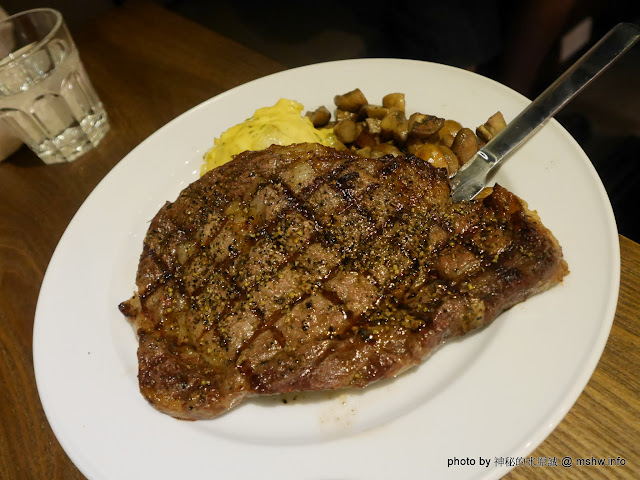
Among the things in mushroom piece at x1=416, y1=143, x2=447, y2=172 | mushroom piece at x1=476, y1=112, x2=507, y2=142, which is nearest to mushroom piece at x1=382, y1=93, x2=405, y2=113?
mushroom piece at x1=416, y1=143, x2=447, y2=172

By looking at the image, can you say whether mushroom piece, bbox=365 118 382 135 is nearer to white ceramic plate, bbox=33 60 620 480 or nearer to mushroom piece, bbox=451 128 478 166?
mushroom piece, bbox=451 128 478 166

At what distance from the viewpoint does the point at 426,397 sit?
2203 mm

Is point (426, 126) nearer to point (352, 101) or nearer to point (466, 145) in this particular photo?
point (466, 145)

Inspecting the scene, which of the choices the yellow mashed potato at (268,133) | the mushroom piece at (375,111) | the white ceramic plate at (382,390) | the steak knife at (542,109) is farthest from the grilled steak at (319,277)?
the mushroom piece at (375,111)

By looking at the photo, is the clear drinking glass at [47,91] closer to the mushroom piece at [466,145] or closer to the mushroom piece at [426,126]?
the mushroom piece at [426,126]

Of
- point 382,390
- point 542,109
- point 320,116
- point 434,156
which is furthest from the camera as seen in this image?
point 320,116

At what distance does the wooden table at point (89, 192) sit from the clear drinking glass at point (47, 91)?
0.17m

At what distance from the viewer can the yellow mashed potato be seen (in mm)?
3291

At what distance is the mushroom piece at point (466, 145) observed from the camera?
2.97 metres

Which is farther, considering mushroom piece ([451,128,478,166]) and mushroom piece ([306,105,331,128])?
mushroom piece ([306,105,331,128])

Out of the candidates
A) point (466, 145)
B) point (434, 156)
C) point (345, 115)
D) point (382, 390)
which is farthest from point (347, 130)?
point (382, 390)

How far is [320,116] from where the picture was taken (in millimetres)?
3451

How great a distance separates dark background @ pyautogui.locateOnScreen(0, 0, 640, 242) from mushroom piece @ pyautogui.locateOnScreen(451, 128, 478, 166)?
1.34 m

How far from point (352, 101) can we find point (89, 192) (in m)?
2.19
